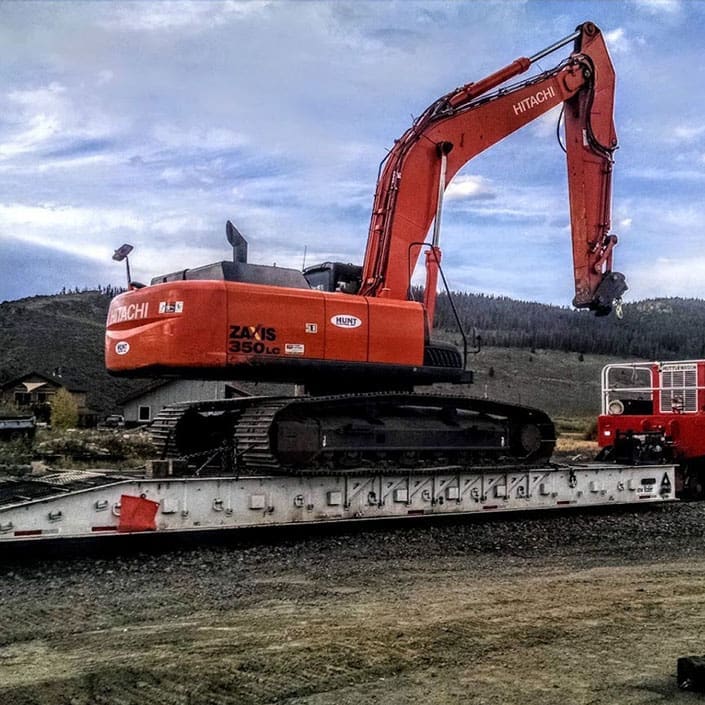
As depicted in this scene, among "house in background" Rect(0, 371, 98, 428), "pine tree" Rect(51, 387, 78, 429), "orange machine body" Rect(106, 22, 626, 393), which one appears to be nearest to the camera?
"orange machine body" Rect(106, 22, 626, 393)

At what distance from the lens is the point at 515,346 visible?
79125 mm

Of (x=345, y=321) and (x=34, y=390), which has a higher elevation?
(x=345, y=321)

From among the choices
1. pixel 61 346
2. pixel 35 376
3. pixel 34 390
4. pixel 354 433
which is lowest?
pixel 354 433

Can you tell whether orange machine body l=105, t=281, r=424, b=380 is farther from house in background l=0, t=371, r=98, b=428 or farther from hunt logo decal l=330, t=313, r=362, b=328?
house in background l=0, t=371, r=98, b=428

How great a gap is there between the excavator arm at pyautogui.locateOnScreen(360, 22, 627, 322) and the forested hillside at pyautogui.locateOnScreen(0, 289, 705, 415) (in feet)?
130

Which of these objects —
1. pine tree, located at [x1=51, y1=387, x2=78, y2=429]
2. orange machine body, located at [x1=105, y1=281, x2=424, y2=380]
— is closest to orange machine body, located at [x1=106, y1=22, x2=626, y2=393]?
orange machine body, located at [x1=105, y1=281, x2=424, y2=380]

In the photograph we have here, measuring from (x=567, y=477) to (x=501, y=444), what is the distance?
1164 millimetres

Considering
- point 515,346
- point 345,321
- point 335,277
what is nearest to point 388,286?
point 335,277

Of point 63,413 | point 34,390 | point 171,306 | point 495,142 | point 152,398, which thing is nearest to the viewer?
point 171,306

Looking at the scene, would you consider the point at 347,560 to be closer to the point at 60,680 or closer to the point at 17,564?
the point at 17,564

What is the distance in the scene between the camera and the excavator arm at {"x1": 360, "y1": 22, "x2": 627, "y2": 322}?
11531 millimetres

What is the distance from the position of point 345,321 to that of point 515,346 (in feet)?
230

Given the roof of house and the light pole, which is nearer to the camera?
the light pole

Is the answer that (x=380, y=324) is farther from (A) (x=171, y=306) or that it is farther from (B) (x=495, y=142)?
(B) (x=495, y=142)
